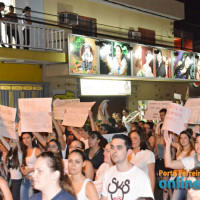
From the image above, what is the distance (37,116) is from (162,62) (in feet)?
45.1

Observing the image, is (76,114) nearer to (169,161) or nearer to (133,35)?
(169,161)

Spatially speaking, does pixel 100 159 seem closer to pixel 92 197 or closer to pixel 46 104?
pixel 46 104

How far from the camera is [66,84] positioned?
55.8ft

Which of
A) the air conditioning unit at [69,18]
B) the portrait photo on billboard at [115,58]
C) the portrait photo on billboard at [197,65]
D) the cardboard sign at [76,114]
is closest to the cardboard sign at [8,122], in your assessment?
the cardboard sign at [76,114]

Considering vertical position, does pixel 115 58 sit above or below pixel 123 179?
above

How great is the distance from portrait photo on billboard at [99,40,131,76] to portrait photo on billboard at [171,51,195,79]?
4.26 m

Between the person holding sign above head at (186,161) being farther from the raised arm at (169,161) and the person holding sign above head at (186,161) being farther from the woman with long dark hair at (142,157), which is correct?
the woman with long dark hair at (142,157)

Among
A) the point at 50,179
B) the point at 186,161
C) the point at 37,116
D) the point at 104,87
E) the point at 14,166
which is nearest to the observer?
A: the point at 50,179

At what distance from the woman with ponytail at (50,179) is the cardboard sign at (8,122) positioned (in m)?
3.65

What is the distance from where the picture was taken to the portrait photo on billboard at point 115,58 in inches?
661

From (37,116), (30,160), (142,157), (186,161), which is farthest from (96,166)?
(186,161)

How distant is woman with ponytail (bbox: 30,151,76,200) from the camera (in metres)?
3.54

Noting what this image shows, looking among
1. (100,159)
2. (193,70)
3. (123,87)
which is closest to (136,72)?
(123,87)

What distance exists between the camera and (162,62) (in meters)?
20.5
